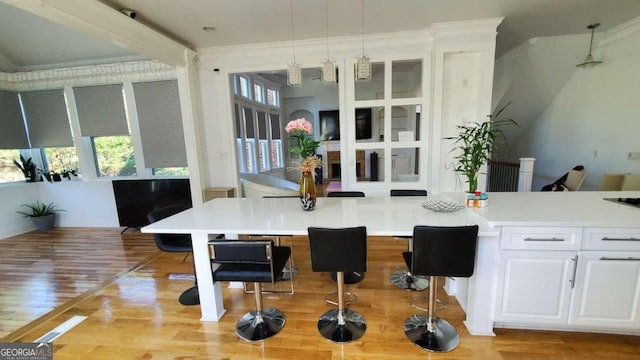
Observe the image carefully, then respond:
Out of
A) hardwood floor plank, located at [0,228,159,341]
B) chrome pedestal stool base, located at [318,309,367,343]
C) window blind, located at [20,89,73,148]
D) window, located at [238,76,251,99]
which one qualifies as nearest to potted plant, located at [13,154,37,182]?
window blind, located at [20,89,73,148]

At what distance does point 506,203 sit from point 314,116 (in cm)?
691

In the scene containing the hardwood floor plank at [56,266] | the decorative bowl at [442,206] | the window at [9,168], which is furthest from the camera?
the window at [9,168]

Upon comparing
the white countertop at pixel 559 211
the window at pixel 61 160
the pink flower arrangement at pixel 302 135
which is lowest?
the white countertop at pixel 559 211

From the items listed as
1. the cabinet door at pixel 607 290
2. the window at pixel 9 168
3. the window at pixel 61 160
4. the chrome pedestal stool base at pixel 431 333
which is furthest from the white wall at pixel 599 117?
the window at pixel 9 168

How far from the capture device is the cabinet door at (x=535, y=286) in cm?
164

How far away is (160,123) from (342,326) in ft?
13.8

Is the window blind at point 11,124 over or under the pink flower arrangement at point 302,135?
over

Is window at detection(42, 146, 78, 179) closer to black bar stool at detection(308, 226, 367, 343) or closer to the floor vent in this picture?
the floor vent

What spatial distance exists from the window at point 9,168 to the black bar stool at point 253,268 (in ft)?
17.8

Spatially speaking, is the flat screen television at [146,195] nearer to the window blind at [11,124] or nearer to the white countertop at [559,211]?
the window blind at [11,124]

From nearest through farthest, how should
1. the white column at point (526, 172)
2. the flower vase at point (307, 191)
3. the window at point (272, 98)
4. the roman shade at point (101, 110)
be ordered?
the flower vase at point (307, 191), the white column at point (526, 172), the roman shade at point (101, 110), the window at point (272, 98)

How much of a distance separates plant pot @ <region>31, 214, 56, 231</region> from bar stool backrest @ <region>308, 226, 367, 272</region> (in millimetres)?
5762

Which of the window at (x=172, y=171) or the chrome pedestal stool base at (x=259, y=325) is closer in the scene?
the chrome pedestal stool base at (x=259, y=325)

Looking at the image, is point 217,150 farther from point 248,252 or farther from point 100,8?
point 248,252
